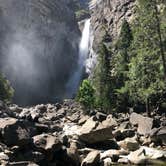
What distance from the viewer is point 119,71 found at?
65562 millimetres

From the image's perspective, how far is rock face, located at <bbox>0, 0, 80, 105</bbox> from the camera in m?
132

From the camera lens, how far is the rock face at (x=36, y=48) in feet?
432

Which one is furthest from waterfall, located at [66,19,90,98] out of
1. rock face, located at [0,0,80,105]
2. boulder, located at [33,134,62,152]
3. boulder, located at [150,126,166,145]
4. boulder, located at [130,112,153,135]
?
boulder, located at [33,134,62,152]

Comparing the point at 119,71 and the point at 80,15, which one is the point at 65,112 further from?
the point at 80,15

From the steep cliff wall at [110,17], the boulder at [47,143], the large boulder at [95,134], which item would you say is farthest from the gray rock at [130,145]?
the steep cliff wall at [110,17]

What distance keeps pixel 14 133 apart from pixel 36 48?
12225 centimetres

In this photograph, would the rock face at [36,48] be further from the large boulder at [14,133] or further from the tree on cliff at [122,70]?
the large boulder at [14,133]

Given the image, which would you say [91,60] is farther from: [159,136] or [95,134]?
[95,134]

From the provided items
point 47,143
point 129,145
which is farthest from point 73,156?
point 129,145

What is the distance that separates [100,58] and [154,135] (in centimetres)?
3844

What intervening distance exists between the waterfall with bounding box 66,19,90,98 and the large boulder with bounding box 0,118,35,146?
99.4 metres

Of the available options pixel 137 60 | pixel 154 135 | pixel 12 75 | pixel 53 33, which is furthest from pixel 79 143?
pixel 53 33

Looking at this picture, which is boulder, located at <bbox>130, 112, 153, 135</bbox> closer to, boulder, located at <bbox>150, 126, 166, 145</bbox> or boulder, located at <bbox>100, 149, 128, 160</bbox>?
boulder, located at <bbox>150, 126, 166, 145</bbox>

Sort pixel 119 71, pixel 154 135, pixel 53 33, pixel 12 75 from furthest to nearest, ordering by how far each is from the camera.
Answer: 1. pixel 53 33
2. pixel 12 75
3. pixel 119 71
4. pixel 154 135
